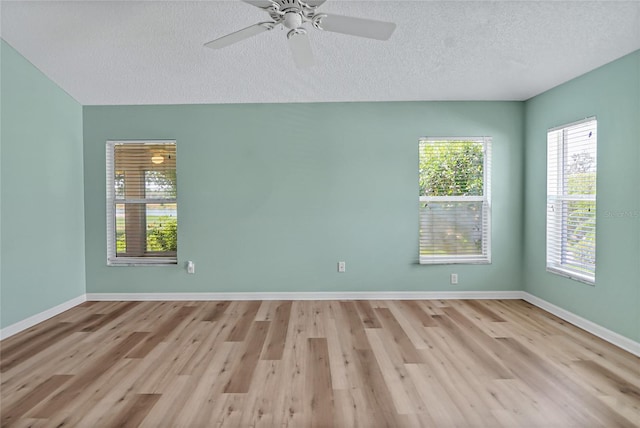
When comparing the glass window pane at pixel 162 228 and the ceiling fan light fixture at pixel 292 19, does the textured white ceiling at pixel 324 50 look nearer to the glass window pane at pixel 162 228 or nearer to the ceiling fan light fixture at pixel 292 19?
the ceiling fan light fixture at pixel 292 19

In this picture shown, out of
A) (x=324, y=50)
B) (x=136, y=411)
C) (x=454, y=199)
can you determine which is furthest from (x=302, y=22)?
(x=454, y=199)

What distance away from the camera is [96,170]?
4.05m

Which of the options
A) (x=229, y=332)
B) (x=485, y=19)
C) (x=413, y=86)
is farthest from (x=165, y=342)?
(x=485, y=19)

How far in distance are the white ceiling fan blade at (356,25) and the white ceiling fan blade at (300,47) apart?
0.40ft

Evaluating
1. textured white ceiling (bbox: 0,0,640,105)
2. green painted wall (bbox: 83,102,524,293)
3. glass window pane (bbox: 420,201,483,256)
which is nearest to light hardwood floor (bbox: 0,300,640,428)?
green painted wall (bbox: 83,102,524,293)

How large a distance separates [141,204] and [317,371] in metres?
3.18

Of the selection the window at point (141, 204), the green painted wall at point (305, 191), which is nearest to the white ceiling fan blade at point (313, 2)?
the green painted wall at point (305, 191)

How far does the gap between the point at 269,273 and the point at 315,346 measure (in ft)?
4.89

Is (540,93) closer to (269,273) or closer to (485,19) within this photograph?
(485,19)

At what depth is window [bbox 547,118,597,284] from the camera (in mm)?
3084

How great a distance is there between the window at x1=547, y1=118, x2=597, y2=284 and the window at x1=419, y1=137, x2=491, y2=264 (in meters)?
0.66

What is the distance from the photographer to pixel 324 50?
3.02 m

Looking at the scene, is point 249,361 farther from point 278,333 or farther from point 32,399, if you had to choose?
point 32,399

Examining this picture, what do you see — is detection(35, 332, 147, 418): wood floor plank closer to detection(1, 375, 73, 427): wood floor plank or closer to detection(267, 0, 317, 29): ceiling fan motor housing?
detection(1, 375, 73, 427): wood floor plank
